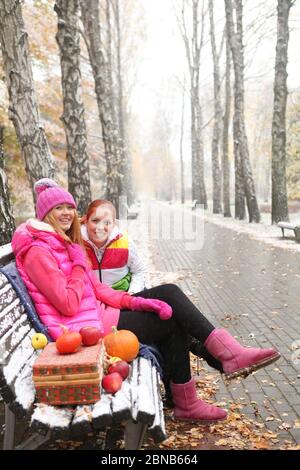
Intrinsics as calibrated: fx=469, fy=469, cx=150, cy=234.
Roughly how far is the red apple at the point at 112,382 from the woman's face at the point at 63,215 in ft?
4.29

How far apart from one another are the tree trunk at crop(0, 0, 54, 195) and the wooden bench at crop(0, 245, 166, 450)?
15.6 feet

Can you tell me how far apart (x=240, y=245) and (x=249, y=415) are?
10566 millimetres

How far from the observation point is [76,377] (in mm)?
2582

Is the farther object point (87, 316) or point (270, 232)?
point (270, 232)

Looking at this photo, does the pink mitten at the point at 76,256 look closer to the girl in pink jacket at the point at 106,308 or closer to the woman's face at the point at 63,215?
the girl in pink jacket at the point at 106,308

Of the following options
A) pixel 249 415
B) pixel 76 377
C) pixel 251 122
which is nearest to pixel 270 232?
pixel 249 415

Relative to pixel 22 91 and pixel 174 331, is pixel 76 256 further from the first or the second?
pixel 22 91

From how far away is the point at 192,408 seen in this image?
136 inches

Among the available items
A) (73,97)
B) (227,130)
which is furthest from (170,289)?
(227,130)

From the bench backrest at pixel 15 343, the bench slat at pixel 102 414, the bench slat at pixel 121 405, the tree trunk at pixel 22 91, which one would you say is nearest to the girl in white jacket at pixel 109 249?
the bench backrest at pixel 15 343

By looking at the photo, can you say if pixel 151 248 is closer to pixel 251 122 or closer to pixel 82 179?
pixel 82 179

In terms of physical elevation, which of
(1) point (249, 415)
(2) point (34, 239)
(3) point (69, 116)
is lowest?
(1) point (249, 415)

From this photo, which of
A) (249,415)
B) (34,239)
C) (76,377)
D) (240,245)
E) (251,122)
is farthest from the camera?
(251,122)

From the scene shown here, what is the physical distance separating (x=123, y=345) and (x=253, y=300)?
453 centimetres
